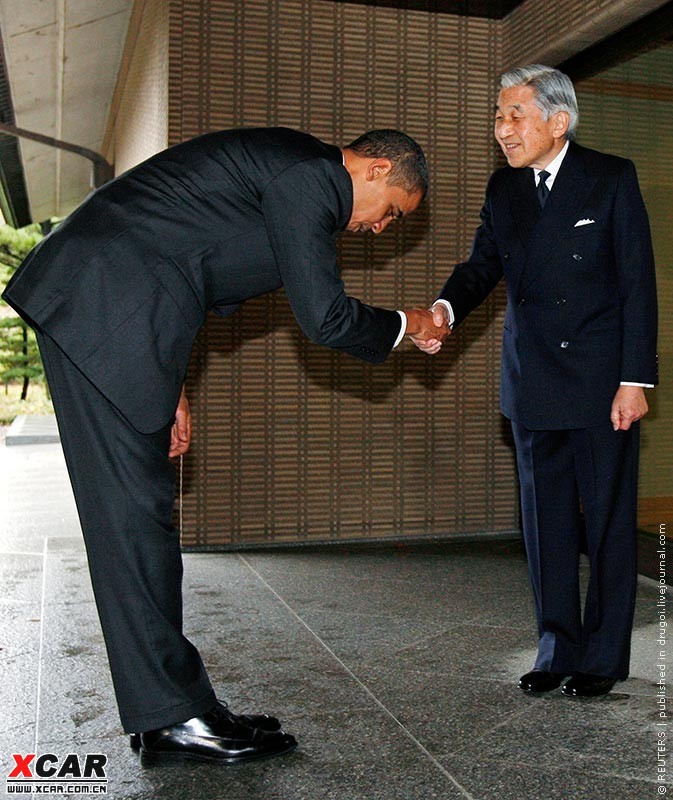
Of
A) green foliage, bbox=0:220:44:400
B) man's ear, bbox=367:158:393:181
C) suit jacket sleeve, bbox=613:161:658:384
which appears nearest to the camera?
man's ear, bbox=367:158:393:181

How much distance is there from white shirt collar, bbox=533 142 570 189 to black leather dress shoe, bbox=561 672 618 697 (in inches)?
50.4

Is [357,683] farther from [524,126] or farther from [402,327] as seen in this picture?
[524,126]

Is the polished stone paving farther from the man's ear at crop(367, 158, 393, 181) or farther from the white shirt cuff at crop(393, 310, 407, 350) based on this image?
the man's ear at crop(367, 158, 393, 181)

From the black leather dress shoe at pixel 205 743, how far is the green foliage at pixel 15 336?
54.2 feet

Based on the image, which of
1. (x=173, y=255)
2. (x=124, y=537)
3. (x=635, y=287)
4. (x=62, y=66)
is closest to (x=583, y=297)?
(x=635, y=287)

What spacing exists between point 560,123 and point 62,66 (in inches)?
237

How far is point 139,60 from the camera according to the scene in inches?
243

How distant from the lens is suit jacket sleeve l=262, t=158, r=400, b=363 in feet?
6.67

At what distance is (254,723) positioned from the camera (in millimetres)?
2279

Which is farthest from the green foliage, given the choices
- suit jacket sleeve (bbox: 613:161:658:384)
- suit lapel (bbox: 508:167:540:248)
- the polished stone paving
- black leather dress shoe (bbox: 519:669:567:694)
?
suit jacket sleeve (bbox: 613:161:658:384)

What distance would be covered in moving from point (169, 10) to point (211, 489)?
2131 mm

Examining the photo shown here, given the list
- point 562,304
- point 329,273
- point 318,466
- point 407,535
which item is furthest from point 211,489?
point 329,273

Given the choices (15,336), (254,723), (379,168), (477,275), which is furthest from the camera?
(15,336)

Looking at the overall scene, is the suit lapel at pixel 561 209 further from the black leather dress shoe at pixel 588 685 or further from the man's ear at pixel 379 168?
the black leather dress shoe at pixel 588 685
